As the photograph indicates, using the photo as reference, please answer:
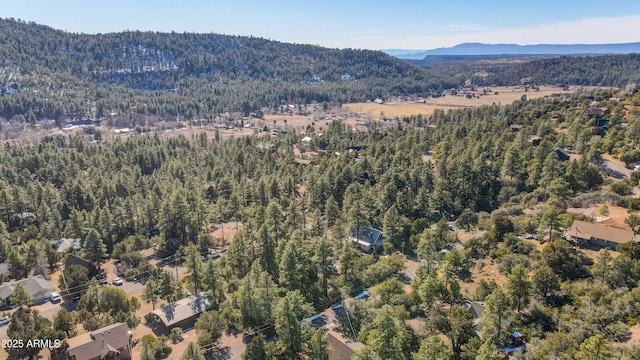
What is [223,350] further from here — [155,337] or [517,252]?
[517,252]

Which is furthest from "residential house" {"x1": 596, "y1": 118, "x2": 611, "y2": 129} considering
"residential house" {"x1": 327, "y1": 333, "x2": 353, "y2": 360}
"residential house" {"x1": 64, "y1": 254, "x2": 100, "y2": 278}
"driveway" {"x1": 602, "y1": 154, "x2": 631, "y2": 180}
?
"residential house" {"x1": 64, "y1": 254, "x2": 100, "y2": 278}

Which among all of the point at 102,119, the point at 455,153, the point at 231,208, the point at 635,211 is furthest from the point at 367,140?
the point at 102,119

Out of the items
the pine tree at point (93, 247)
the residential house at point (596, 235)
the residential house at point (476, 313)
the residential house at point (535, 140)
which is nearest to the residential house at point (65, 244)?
the pine tree at point (93, 247)

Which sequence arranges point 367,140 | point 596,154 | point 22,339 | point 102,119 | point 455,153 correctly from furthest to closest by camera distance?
1. point 102,119
2. point 367,140
3. point 455,153
4. point 596,154
5. point 22,339

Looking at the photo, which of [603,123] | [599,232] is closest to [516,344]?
[599,232]

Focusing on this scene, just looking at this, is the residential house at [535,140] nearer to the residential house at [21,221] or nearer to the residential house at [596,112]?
the residential house at [596,112]

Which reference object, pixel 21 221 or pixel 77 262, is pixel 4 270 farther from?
pixel 21 221

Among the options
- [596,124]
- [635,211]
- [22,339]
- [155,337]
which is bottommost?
[155,337]
